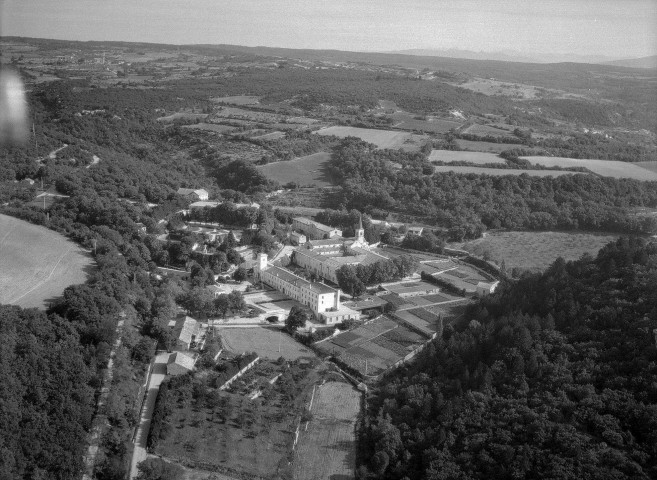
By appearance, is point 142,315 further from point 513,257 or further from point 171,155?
point 171,155

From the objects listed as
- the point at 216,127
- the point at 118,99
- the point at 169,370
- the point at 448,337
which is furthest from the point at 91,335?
the point at 118,99

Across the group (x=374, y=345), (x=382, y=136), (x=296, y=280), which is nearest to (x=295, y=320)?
(x=374, y=345)

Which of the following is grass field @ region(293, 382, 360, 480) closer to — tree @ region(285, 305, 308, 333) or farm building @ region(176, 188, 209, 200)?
tree @ region(285, 305, 308, 333)

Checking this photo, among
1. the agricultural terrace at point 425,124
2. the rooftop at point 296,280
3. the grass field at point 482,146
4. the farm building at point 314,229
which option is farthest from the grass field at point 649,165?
the rooftop at point 296,280

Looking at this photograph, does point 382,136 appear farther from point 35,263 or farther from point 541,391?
point 541,391

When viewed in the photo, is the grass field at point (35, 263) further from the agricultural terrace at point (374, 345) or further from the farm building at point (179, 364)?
the agricultural terrace at point (374, 345)

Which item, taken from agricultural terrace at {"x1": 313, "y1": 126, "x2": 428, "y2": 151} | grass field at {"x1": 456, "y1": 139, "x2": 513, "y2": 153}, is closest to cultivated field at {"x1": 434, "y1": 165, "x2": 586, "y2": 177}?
grass field at {"x1": 456, "y1": 139, "x2": 513, "y2": 153}
